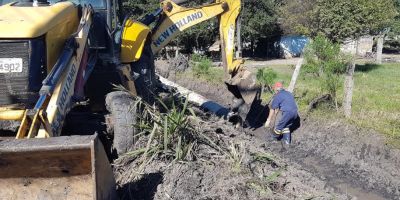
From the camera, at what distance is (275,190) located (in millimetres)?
6016

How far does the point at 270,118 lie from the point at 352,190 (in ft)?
11.0

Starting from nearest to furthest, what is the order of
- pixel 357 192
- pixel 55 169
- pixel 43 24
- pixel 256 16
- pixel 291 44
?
pixel 55 169
pixel 43 24
pixel 357 192
pixel 256 16
pixel 291 44

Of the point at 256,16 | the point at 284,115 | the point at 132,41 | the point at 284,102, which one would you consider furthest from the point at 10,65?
the point at 256,16

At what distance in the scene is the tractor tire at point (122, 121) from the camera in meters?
6.57

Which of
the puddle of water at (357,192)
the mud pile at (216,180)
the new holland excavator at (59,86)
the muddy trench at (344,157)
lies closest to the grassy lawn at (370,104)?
the muddy trench at (344,157)

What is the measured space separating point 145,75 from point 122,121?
8.65 ft

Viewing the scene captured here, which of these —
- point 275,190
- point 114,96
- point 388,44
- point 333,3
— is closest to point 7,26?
point 114,96

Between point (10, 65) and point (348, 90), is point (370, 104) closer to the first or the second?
point (348, 90)

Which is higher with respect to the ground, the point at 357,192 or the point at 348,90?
the point at 348,90

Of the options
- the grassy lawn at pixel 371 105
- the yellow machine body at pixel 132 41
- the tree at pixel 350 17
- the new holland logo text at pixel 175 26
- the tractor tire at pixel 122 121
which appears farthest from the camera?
the tree at pixel 350 17

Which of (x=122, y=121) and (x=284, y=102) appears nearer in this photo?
(x=122, y=121)

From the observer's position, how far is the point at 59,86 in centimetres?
570

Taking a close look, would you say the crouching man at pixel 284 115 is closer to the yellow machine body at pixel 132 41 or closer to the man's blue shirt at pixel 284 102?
the man's blue shirt at pixel 284 102

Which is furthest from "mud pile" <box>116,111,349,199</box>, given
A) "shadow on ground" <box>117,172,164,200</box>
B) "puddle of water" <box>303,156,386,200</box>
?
"puddle of water" <box>303,156,386,200</box>
